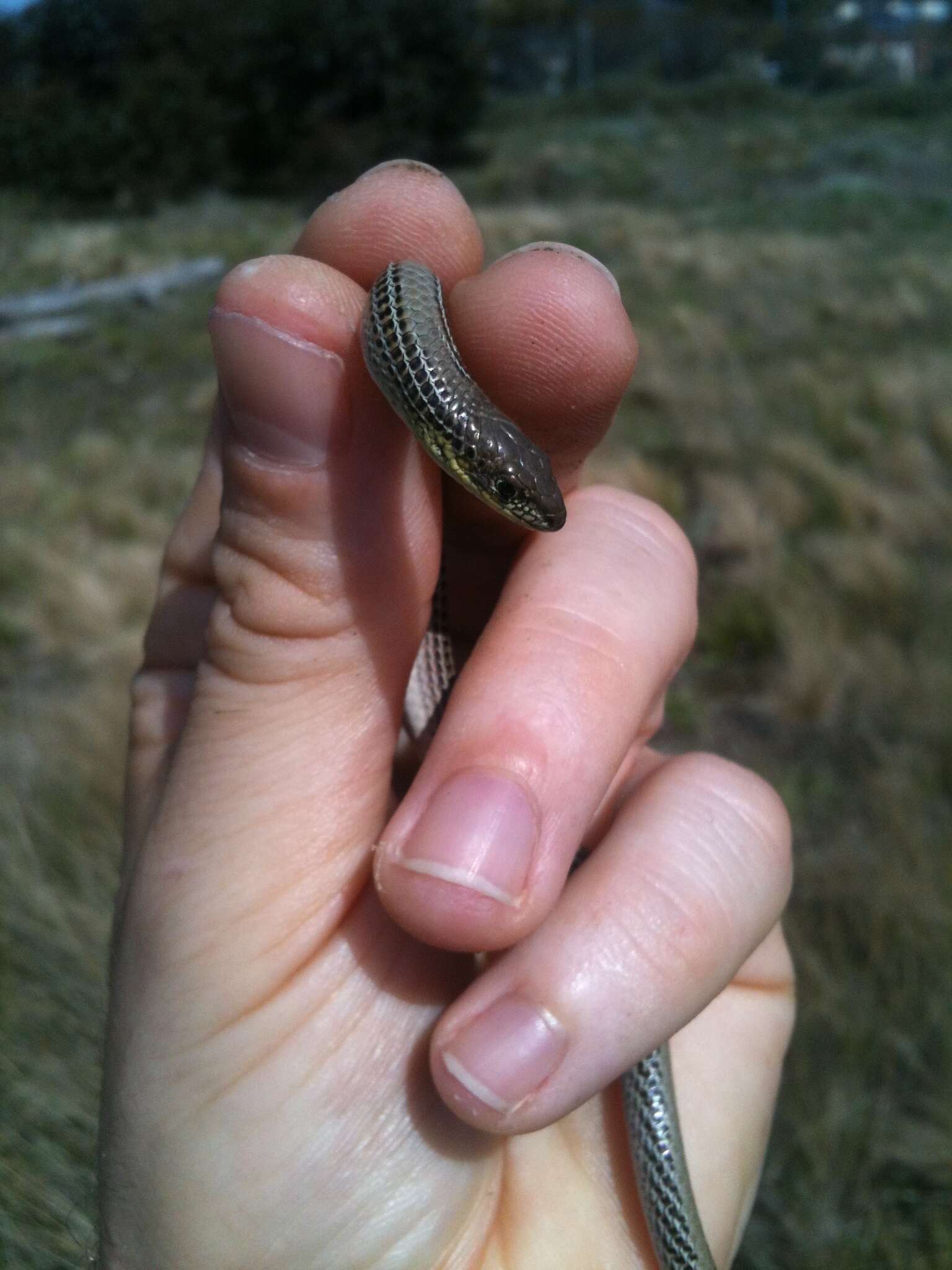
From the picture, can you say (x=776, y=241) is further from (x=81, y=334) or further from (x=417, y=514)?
(x=417, y=514)

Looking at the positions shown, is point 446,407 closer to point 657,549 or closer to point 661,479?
point 657,549

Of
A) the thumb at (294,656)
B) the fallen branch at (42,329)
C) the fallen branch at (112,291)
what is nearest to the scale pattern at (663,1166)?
the thumb at (294,656)

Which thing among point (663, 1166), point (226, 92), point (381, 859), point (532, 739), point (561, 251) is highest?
point (561, 251)

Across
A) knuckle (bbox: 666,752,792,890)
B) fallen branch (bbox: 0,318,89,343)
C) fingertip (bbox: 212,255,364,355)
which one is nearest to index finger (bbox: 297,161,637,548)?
fingertip (bbox: 212,255,364,355)

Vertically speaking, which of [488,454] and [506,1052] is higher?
[488,454]

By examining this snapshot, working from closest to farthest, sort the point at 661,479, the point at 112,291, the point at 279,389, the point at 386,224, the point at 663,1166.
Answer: the point at 279,389 < the point at 386,224 < the point at 663,1166 < the point at 661,479 < the point at 112,291

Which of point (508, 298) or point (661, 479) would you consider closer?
point (508, 298)

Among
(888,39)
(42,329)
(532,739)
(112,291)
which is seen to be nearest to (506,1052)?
(532,739)

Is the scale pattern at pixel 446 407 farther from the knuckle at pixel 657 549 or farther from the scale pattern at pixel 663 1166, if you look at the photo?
the scale pattern at pixel 663 1166
